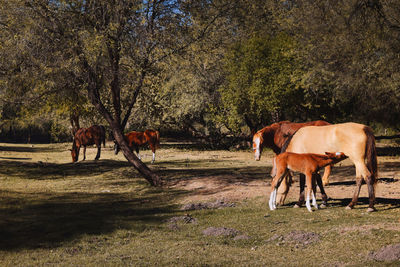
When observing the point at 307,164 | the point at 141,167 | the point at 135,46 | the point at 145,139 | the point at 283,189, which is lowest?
the point at 283,189

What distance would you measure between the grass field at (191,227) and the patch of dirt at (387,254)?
0.6 inches

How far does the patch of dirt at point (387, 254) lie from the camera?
7.53 m

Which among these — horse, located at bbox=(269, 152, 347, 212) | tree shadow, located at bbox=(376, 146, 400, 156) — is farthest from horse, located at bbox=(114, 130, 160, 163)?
horse, located at bbox=(269, 152, 347, 212)

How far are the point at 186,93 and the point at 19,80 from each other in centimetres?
2329

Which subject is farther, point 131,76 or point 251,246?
point 131,76

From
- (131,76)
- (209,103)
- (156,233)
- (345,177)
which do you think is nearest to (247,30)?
(209,103)

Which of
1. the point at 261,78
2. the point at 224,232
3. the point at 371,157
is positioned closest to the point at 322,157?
the point at 371,157

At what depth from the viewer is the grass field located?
8.52m

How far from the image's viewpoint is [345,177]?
19.5 metres

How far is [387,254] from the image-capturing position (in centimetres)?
764

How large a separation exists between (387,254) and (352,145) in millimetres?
4533

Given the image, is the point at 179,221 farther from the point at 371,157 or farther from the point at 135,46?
the point at 135,46

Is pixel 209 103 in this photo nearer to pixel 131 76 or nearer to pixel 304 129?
pixel 131 76

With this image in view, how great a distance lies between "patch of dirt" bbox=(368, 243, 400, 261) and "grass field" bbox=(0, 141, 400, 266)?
0.05 ft
